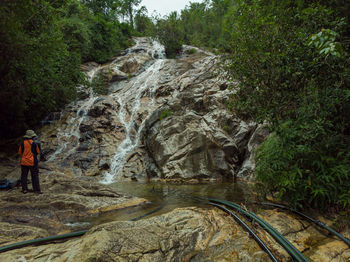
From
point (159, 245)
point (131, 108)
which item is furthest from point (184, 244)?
point (131, 108)

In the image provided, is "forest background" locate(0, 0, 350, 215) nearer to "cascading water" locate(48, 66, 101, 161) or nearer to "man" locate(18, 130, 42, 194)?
"man" locate(18, 130, 42, 194)

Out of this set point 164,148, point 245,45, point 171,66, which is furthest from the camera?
point 171,66

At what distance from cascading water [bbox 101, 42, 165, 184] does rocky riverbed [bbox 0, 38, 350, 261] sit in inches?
3.5

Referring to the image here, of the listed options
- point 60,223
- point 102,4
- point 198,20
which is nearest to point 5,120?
point 60,223

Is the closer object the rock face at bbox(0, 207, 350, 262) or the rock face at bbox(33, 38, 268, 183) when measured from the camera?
the rock face at bbox(0, 207, 350, 262)

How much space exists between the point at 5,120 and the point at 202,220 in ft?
48.2

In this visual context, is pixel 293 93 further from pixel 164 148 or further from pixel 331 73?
pixel 164 148

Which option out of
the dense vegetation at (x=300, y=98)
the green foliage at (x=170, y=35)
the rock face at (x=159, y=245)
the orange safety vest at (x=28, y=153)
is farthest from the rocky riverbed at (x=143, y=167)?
the green foliage at (x=170, y=35)

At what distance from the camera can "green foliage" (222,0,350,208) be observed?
3.43m

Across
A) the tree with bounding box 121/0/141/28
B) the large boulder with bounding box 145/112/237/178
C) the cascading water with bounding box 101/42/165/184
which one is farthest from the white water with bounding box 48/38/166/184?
the tree with bounding box 121/0/141/28

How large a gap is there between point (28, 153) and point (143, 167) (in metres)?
6.43

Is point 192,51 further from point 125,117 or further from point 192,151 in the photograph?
point 192,151

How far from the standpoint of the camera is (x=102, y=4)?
34688mm

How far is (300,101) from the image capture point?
3.95 m
